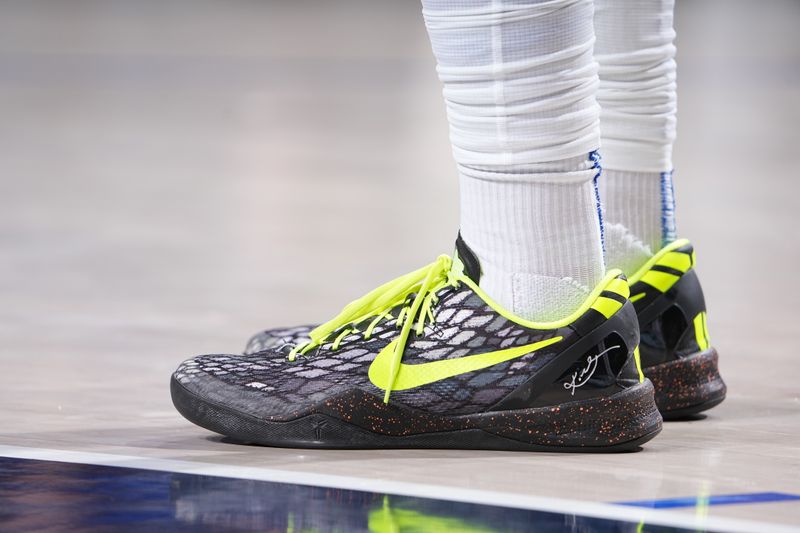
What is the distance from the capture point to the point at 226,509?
1.07 meters

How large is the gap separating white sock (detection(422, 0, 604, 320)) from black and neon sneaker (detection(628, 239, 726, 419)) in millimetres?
224

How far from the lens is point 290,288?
2.50 m

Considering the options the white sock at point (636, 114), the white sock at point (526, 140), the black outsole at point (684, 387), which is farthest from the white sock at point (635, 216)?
the white sock at point (526, 140)

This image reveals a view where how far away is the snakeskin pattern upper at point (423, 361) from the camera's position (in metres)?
1.35

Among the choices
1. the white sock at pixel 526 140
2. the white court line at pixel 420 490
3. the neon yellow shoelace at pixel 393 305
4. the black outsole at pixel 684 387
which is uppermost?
the white sock at pixel 526 140

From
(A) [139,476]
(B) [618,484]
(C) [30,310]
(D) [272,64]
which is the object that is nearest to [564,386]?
(B) [618,484]

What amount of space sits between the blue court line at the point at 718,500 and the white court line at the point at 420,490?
2 cm

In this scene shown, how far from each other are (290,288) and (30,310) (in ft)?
1.61

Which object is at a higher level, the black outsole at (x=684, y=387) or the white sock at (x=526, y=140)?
the white sock at (x=526, y=140)

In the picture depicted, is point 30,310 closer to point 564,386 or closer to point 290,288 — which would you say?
point 290,288

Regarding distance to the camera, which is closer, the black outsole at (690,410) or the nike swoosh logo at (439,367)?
the nike swoosh logo at (439,367)

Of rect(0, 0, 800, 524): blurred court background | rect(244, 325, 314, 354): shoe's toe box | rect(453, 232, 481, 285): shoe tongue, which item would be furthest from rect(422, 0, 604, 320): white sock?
rect(244, 325, 314, 354): shoe's toe box
